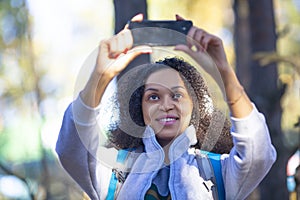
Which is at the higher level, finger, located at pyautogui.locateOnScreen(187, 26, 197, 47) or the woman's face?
finger, located at pyautogui.locateOnScreen(187, 26, 197, 47)

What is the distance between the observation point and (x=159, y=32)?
204cm

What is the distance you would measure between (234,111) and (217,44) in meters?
0.19

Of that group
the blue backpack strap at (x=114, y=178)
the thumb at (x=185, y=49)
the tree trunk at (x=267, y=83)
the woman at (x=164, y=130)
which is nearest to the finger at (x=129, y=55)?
the woman at (x=164, y=130)

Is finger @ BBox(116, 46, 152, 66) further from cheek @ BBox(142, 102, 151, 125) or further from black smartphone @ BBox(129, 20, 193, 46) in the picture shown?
cheek @ BBox(142, 102, 151, 125)

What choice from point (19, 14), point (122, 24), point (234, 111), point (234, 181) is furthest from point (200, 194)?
point (19, 14)

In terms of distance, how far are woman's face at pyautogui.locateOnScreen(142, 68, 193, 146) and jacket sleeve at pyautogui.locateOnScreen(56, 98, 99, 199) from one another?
0.17 m

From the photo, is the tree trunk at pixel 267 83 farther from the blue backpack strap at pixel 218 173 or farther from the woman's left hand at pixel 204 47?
the woman's left hand at pixel 204 47

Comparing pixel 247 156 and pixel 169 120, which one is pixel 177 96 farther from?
pixel 247 156

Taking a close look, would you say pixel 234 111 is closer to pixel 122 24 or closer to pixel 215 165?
pixel 215 165

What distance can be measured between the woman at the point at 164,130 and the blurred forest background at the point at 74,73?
18cm

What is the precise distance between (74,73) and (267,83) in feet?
4.38

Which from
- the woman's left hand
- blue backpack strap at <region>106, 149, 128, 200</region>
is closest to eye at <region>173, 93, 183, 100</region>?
the woman's left hand

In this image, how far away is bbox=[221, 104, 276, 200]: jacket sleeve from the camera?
6.40 feet

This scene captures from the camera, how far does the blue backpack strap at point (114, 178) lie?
6.78 ft
